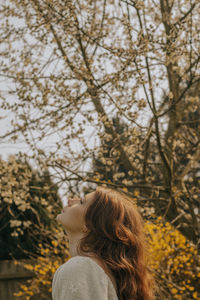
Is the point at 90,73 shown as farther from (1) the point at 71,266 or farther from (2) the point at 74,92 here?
(1) the point at 71,266

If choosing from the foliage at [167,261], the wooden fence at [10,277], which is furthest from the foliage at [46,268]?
the wooden fence at [10,277]

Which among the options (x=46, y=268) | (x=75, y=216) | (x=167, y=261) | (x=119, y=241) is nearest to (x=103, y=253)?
(x=119, y=241)

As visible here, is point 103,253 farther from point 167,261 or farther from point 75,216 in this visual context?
point 167,261

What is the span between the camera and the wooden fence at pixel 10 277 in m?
6.22

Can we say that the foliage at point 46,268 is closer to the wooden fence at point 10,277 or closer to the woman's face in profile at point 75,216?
the wooden fence at point 10,277

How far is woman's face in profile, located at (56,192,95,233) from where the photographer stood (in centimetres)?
148

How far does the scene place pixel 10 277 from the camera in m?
6.27

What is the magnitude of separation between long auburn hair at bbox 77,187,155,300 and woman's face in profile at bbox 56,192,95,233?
3 cm

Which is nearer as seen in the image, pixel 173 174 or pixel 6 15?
pixel 173 174

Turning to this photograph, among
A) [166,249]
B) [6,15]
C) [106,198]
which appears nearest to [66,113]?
[6,15]

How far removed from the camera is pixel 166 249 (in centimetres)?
471

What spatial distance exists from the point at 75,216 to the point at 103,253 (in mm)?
195

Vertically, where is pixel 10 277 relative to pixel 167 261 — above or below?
below

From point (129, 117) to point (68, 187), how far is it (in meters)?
1.10
